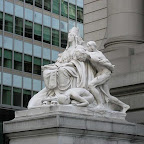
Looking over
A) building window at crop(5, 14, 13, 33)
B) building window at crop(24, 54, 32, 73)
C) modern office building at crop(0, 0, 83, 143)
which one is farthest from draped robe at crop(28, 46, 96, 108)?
building window at crop(24, 54, 32, 73)

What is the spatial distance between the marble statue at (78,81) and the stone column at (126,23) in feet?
11.9

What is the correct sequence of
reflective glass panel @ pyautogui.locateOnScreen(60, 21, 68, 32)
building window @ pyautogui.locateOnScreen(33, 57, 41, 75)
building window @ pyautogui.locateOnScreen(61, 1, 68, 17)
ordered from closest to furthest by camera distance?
building window @ pyautogui.locateOnScreen(33, 57, 41, 75)
reflective glass panel @ pyautogui.locateOnScreen(60, 21, 68, 32)
building window @ pyautogui.locateOnScreen(61, 1, 68, 17)

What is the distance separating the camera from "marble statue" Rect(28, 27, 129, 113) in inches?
539

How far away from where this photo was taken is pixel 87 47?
1539cm

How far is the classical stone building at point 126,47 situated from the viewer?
17.1 meters

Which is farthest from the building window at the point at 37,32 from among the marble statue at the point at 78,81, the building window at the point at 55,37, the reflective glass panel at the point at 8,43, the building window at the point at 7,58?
the marble statue at the point at 78,81

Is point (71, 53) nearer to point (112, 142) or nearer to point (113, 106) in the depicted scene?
point (113, 106)

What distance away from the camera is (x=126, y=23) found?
18.7 meters

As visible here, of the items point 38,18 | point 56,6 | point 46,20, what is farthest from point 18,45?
point 56,6

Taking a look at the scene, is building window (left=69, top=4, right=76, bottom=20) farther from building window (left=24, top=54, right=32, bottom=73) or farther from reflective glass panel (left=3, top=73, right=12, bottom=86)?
reflective glass panel (left=3, top=73, right=12, bottom=86)

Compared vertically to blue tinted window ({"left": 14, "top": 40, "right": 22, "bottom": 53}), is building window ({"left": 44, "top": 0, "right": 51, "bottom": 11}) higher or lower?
higher

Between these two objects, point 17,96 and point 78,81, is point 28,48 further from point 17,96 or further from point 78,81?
point 78,81

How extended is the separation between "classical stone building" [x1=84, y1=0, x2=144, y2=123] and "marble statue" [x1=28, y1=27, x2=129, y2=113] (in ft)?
6.93

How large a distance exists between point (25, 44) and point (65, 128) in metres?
37.8
